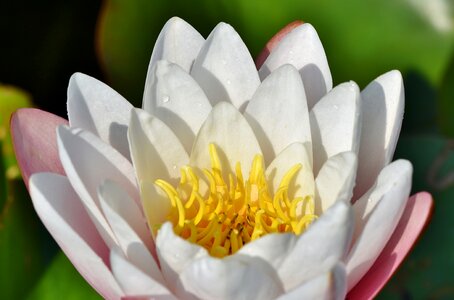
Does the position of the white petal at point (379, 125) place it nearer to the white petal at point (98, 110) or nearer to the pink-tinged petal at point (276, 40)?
the pink-tinged petal at point (276, 40)

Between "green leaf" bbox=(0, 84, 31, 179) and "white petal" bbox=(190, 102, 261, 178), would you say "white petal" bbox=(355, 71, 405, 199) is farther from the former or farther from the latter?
"green leaf" bbox=(0, 84, 31, 179)

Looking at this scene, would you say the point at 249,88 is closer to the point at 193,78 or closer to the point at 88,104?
the point at 193,78

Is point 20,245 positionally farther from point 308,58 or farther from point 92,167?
point 308,58

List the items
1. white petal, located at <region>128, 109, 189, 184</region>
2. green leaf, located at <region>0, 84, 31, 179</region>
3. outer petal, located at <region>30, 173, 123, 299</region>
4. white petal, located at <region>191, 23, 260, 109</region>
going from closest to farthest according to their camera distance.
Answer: outer petal, located at <region>30, 173, 123, 299</region>, white petal, located at <region>128, 109, 189, 184</region>, white petal, located at <region>191, 23, 260, 109</region>, green leaf, located at <region>0, 84, 31, 179</region>

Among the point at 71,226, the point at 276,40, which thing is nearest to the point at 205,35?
the point at 276,40

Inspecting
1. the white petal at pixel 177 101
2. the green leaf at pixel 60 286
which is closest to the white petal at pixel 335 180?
the white petal at pixel 177 101

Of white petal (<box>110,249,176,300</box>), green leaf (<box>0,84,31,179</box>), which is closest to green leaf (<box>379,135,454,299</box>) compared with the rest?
white petal (<box>110,249,176,300</box>)
